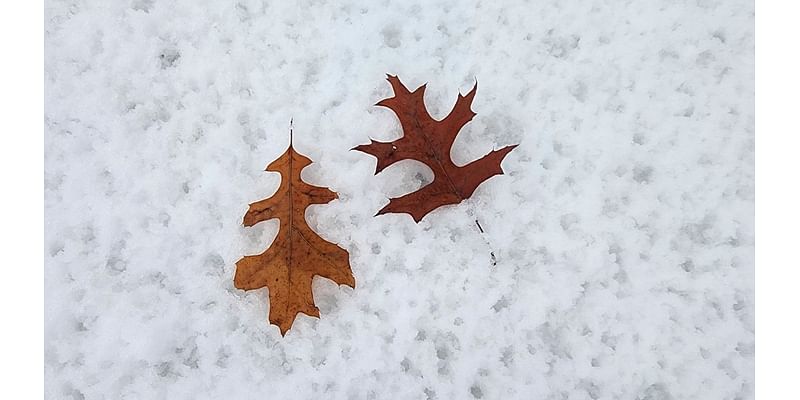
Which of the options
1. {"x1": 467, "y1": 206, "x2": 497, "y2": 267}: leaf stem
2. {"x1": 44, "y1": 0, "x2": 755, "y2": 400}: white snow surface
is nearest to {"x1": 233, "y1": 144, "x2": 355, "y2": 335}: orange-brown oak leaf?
{"x1": 44, "y1": 0, "x2": 755, "y2": 400}: white snow surface

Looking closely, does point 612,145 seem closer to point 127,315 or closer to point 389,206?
point 389,206

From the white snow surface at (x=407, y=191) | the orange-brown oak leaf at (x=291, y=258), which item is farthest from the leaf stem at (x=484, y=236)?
the orange-brown oak leaf at (x=291, y=258)

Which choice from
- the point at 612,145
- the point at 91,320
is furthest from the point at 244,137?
the point at 612,145

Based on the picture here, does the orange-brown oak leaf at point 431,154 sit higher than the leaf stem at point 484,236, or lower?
higher

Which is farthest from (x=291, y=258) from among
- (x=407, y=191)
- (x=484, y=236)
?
(x=484, y=236)

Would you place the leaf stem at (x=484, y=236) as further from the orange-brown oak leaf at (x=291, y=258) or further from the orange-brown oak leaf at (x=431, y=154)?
the orange-brown oak leaf at (x=291, y=258)
